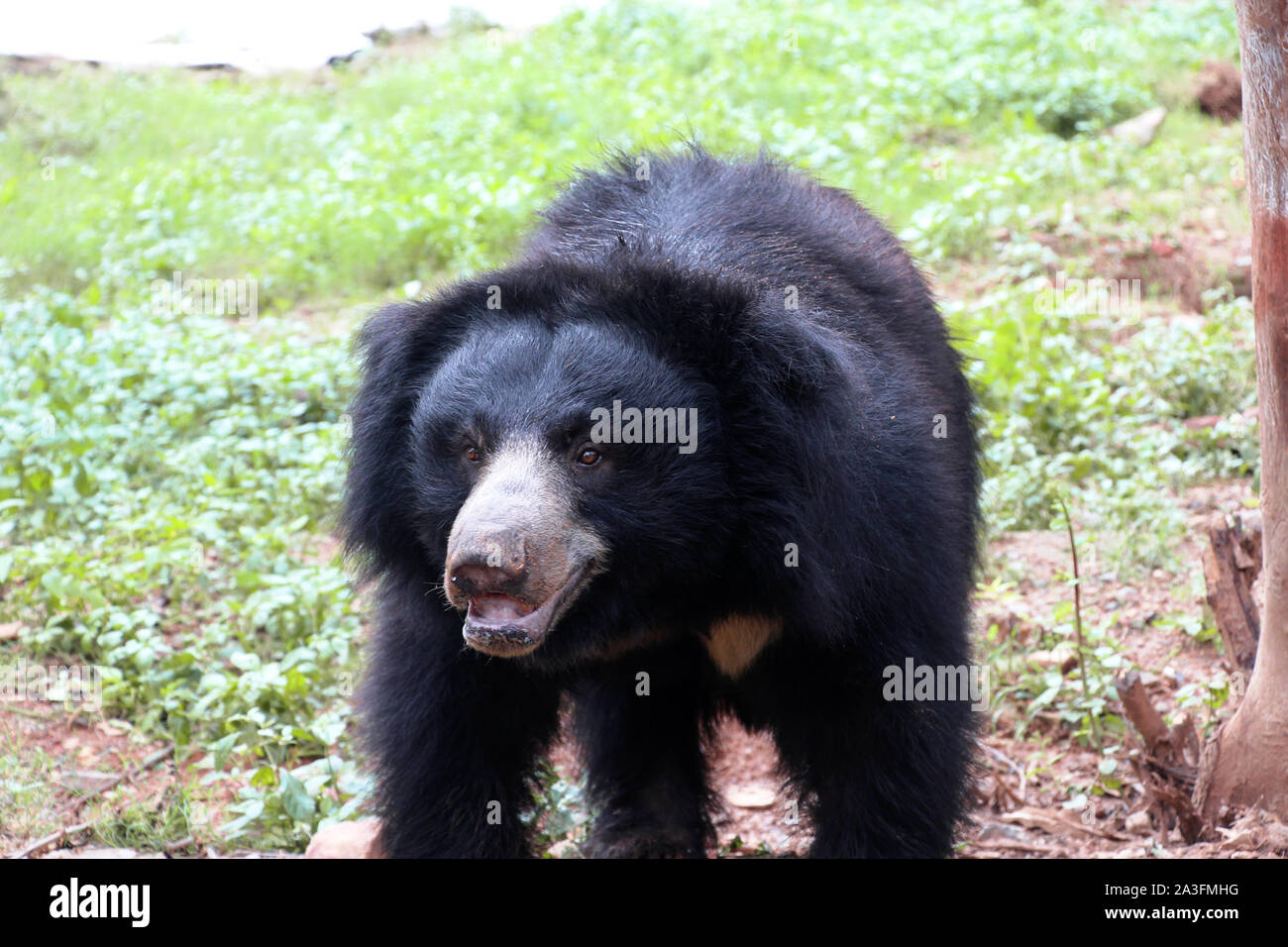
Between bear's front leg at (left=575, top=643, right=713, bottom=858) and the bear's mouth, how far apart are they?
1.23 meters

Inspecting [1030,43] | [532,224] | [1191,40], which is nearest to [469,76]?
[1030,43]

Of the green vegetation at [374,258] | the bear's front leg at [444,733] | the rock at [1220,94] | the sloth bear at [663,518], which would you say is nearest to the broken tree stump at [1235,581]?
the green vegetation at [374,258]

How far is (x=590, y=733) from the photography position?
428 cm

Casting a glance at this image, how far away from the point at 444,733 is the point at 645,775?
98 centimetres

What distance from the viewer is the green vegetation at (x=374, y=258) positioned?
4859 mm

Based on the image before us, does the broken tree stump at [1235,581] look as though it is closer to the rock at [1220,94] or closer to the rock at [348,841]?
the rock at [348,841]

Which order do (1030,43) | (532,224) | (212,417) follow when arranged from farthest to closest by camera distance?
(1030,43) < (212,417) < (532,224)

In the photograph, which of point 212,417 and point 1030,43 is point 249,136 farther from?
point 1030,43

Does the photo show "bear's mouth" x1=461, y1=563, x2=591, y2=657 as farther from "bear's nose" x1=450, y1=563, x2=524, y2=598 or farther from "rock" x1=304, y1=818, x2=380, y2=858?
"rock" x1=304, y1=818, x2=380, y2=858

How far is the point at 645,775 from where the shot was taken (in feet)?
13.9

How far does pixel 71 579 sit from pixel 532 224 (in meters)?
2.02

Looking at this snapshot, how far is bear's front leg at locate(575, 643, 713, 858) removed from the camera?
4152 mm

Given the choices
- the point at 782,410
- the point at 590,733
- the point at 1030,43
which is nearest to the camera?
the point at 782,410

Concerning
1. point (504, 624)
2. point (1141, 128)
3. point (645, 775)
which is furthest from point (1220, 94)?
point (504, 624)
